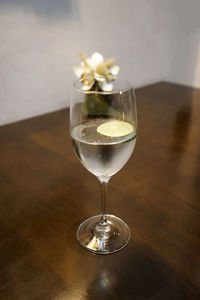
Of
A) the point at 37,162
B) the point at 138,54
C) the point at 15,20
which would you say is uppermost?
the point at 15,20

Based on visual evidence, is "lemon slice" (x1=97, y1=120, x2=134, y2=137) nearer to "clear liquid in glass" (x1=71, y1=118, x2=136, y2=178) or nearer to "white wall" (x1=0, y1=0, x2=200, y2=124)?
"clear liquid in glass" (x1=71, y1=118, x2=136, y2=178)

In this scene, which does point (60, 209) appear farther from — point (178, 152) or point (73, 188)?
point (178, 152)

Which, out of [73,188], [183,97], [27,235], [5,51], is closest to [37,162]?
[73,188]

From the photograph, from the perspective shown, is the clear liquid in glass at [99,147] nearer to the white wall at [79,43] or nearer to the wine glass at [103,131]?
the wine glass at [103,131]

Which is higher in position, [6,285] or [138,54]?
[138,54]

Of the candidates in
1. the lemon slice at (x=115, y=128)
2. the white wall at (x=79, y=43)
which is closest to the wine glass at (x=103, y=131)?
the lemon slice at (x=115, y=128)

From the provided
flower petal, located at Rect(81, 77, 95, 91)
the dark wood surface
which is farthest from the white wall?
flower petal, located at Rect(81, 77, 95, 91)

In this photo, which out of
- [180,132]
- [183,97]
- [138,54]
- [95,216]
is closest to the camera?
[95,216]
